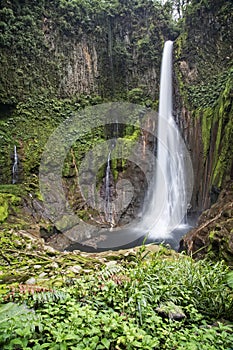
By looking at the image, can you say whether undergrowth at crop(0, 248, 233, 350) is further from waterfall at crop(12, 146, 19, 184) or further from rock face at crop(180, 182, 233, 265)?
waterfall at crop(12, 146, 19, 184)

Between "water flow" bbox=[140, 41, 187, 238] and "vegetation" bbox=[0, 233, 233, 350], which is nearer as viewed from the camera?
"vegetation" bbox=[0, 233, 233, 350]

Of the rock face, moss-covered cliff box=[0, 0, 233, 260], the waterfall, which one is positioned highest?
moss-covered cliff box=[0, 0, 233, 260]

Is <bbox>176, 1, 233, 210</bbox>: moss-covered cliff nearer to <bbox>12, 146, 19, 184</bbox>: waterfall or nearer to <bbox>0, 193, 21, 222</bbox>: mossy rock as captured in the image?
<bbox>0, 193, 21, 222</bbox>: mossy rock

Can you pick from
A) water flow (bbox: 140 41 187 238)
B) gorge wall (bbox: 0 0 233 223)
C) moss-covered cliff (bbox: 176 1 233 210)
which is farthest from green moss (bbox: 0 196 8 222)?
moss-covered cliff (bbox: 176 1 233 210)

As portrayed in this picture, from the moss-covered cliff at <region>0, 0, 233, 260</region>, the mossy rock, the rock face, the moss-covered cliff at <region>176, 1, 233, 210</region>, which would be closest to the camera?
the rock face

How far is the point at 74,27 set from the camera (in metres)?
14.5

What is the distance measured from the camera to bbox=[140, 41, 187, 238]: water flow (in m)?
11.3

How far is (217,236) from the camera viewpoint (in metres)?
4.63

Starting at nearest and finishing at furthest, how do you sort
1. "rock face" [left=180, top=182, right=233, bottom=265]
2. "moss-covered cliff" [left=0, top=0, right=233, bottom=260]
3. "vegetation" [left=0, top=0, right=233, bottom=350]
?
1. "vegetation" [left=0, top=0, right=233, bottom=350]
2. "rock face" [left=180, top=182, right=233, bottom=265]
3. "moss-covered cliff" [left=0, top=0, right=233, bottom=260]

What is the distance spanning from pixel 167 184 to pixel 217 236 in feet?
24.0

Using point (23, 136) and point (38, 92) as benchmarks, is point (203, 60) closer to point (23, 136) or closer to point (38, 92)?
point (38, 92)

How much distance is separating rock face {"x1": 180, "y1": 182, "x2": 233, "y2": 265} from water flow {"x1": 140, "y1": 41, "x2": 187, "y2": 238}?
4.68 metres

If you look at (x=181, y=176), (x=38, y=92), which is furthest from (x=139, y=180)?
(x=38, y=92)

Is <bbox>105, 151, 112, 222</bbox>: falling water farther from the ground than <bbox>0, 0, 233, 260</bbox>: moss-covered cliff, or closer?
closer
